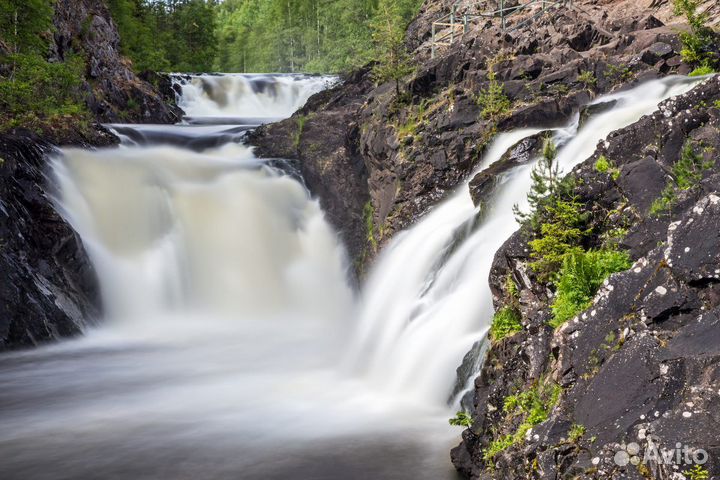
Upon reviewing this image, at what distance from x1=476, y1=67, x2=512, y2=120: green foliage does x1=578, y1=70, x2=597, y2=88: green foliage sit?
1.68 metres

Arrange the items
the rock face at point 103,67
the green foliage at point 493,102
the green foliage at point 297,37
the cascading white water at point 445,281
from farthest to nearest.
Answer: the green foliage at point 297,37 < the rock face at point 103,67 < the green foliage at point 493,102 < the cascading white water at point 445,281

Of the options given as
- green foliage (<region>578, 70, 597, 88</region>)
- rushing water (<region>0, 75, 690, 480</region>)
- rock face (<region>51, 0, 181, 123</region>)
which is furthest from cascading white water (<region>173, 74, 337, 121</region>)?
green foliage (<region>578, 70, 597, 88</region>)

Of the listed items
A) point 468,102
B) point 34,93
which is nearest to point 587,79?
point 468,102

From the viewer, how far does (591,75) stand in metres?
14.8

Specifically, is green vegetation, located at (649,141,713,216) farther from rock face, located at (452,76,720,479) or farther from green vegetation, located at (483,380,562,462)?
green vegetation, located at (483,380,562,462)

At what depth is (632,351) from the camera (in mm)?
5273

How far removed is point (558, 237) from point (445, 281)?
411 cm

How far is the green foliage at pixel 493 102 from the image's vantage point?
15.6 meters

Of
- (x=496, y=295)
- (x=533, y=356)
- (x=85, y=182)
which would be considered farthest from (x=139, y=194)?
(x=533, y=356)

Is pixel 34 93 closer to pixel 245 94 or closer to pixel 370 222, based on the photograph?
pixel 370 222

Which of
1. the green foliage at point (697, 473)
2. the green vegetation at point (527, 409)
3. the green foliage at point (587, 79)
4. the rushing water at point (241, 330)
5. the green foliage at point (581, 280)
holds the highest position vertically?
the green foliage at point (587, 79)

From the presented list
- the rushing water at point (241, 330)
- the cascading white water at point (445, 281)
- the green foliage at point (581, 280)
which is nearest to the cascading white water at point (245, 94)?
the rushing water at point (241, 330)

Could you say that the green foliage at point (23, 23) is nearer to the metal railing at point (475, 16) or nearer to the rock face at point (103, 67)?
the rock face at point (103, 67)

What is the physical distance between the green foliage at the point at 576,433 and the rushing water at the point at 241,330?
109 inches
